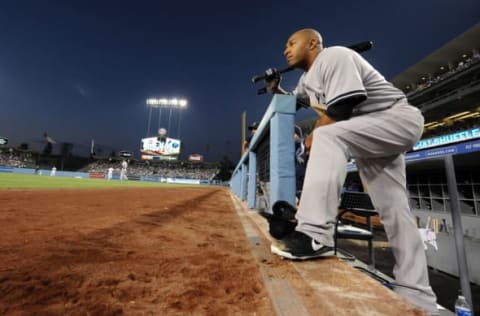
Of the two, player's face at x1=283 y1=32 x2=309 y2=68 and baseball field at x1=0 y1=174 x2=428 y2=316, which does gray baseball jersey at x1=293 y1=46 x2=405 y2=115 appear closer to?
player's face at x1=283 y1=32 x2=309 y2=68

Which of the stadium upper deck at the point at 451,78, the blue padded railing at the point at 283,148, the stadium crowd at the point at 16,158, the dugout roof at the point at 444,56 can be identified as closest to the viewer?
the blue padded railing at the point at 283,148

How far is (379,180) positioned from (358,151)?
0.30 m

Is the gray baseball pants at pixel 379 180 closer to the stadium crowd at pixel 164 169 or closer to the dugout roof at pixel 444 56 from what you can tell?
the dugout roof at pixel 444 56

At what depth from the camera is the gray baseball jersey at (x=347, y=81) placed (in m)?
0.87

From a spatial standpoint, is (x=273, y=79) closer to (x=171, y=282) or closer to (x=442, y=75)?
(x=171, y=282)

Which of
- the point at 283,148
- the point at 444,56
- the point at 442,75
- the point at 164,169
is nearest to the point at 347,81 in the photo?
the point at 283,148

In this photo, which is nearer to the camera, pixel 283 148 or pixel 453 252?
pixel 283 148

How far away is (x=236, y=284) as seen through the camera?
2.73ft

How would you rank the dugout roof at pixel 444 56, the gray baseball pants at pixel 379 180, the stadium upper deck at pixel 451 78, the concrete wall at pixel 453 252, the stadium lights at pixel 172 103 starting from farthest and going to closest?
the stadium lights at pixel 172 103, the dugout roof at pixel 444 56, the stadium upper deck at pixel 451 78, the concrete wall at pixel 453 252, the gray baseball pants at pixel 379 180

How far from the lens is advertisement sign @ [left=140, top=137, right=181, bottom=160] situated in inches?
1288

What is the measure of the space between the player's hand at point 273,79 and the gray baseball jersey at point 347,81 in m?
0.85

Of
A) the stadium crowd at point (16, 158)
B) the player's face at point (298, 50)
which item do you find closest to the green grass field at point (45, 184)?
the player's face at point (298, 50)

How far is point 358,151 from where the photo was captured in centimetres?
96

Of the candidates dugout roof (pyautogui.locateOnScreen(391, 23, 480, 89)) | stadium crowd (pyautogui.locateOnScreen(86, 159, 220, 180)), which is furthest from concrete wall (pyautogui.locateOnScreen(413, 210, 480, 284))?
stadium crowd (pyautogui.locateOnScreen(86, 159, 220, 180))
